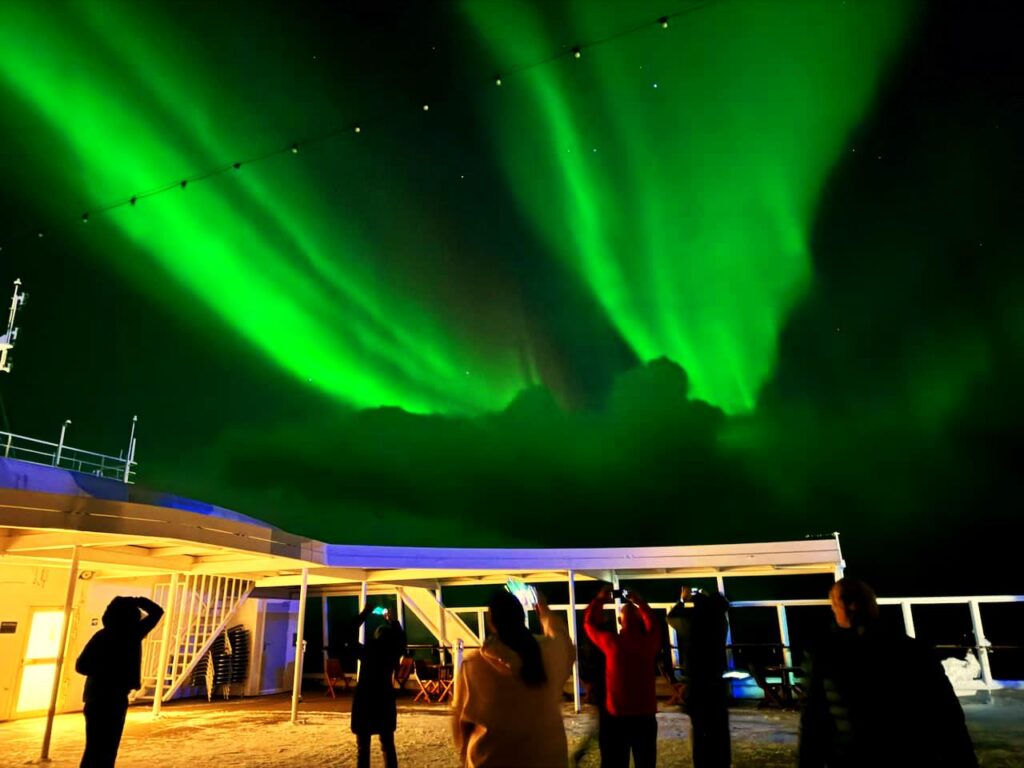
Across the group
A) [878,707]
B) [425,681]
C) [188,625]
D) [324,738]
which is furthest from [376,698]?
[425,681]

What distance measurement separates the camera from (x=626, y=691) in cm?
450

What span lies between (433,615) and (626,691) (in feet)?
42.8

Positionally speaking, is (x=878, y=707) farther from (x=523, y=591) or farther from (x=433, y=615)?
(x=433, y=615)

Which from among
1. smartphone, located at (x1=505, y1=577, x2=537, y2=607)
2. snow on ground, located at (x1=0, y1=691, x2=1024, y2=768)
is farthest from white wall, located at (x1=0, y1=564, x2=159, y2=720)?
smartphone, located at (x1=505, y1=577, x2=537, y2=607)

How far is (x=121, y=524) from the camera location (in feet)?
23.7

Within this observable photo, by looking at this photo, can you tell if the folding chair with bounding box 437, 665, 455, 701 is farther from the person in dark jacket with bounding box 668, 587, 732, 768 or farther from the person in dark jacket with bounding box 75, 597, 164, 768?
the person in dark jacket with bounding box 668, 587, 732, 768

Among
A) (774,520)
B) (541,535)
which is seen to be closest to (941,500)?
(774,520)

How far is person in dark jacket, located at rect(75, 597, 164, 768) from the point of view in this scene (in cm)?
520

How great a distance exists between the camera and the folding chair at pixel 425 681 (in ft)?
46.3

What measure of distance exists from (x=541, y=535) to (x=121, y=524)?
46.4 m

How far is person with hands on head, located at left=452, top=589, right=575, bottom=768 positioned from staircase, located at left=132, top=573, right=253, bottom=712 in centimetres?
1227

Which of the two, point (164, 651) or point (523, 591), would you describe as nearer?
point (523, 591)

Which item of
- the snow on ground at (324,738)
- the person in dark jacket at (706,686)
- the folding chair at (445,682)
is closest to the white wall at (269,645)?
the snow on ground at (324,738)

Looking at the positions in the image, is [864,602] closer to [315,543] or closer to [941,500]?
[315,543]
